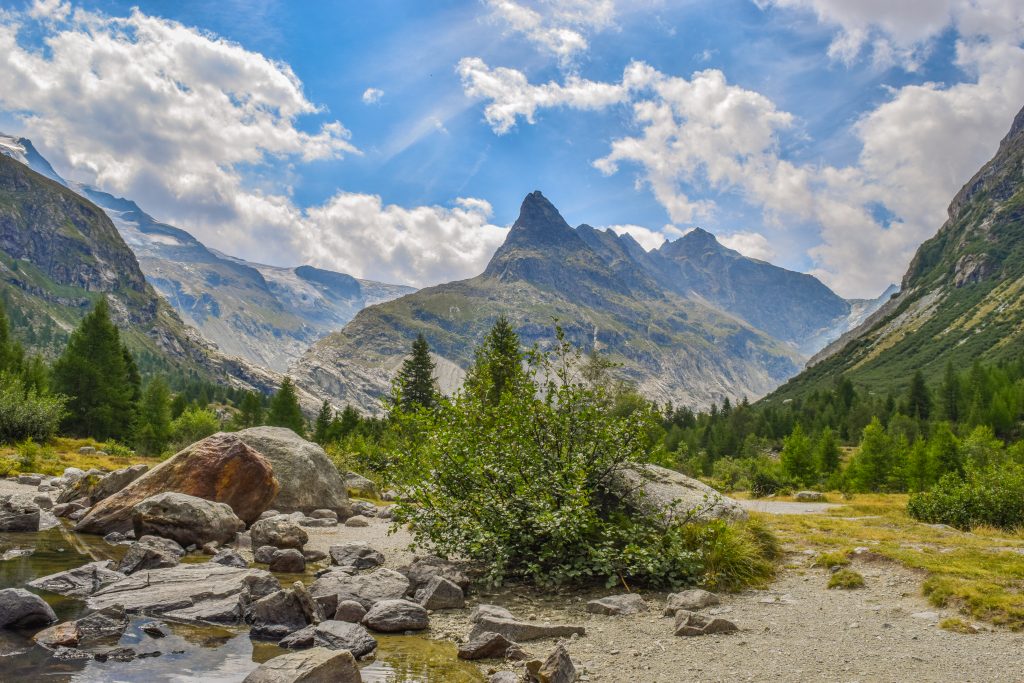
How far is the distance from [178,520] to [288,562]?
482cm

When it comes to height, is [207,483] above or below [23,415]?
below

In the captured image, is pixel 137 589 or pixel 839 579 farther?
pixel 839 579

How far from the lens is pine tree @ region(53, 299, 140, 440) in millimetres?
56344

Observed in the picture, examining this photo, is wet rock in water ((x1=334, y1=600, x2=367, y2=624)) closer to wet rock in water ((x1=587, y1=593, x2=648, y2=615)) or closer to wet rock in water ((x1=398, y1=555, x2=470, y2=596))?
wet rock in water ((x1=398, y1=555, x2=470, y2=596))

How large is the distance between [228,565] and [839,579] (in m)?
16.0

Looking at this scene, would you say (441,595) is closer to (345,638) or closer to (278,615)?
(345,638)

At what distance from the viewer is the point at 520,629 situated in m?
11.4

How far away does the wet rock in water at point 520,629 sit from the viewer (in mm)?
11352

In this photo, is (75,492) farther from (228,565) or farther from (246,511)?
(228,565)

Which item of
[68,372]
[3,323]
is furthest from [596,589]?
[3,323]

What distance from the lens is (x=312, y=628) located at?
36.7 feet

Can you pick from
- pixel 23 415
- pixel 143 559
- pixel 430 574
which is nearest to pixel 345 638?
pixel 430 574

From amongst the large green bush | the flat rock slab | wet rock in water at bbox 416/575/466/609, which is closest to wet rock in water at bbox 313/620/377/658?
wet rock in water at bbox 416/575/466/609

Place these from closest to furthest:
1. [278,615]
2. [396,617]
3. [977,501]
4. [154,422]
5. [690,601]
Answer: [278,615], [396,617], [690,601], [977,501], [154,422]
